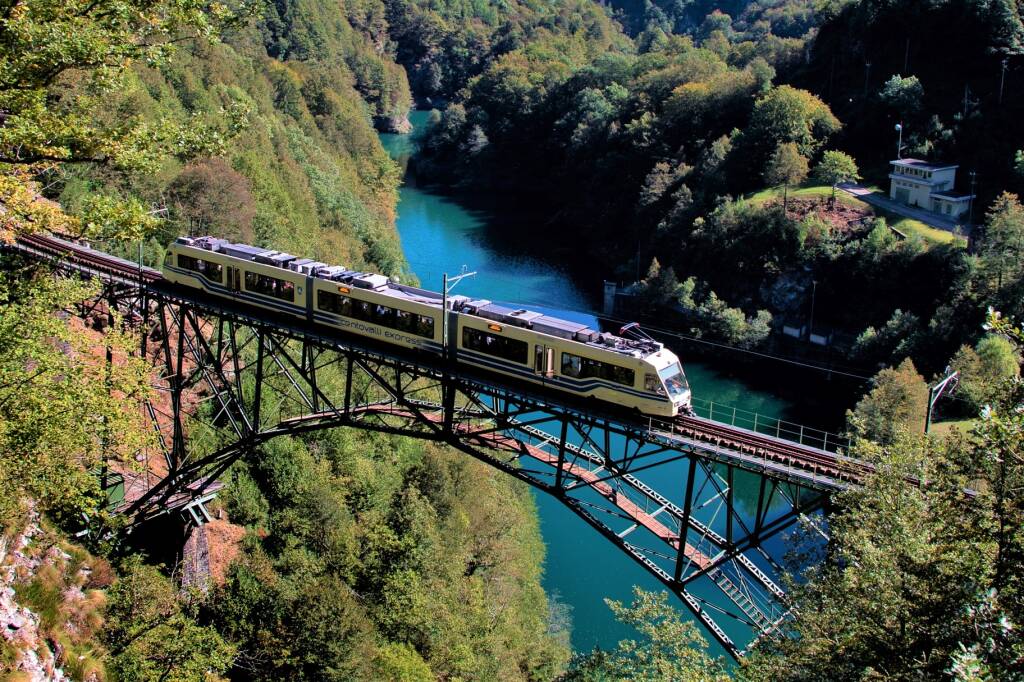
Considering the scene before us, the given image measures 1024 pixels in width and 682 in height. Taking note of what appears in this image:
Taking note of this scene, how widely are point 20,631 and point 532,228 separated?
272 ft

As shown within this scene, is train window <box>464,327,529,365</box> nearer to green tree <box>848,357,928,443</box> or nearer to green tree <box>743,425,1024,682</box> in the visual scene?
green tree <box>743,425,1024,682</box>

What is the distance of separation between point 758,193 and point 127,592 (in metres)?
62.6

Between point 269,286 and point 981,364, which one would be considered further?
point 981,364

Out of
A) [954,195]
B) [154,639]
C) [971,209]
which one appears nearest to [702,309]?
[971,209]

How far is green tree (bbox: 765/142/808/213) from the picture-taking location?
250ft

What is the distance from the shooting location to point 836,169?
244 feet

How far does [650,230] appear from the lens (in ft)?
273

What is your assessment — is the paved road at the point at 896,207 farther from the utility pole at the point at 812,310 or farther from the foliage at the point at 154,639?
the foliage at the point at 154,639

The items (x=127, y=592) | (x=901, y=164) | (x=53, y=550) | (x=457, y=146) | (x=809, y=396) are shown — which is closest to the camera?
(x=53, y=550)

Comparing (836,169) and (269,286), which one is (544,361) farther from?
(836,169)

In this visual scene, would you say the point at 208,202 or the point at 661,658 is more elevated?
the point at 208,202

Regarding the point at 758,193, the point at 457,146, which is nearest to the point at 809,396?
the point at 758,193

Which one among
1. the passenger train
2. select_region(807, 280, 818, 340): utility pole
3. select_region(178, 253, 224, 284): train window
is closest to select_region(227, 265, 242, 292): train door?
the passenger train

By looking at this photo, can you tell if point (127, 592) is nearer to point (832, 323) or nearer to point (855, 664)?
point (855, 664)
